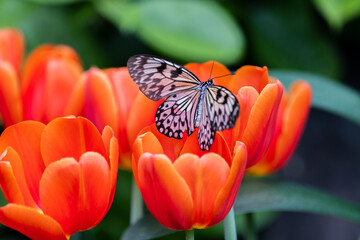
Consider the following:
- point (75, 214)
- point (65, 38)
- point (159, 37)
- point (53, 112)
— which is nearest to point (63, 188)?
point (75, 214)

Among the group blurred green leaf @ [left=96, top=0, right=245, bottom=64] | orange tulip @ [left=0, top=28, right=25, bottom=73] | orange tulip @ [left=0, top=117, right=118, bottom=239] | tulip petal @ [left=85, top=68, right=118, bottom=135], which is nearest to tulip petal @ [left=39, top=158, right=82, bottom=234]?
orange tulip @ [left=0, top=117, right=118, bottom=239]

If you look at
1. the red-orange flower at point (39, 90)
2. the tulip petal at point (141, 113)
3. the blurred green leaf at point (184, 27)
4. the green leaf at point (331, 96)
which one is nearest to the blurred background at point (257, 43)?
the blurred green leaf at point (184, 27)

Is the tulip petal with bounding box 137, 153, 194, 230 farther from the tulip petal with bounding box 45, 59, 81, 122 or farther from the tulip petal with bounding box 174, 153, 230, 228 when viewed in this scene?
the tulip petal with bounding box 45, 59, 81, 122

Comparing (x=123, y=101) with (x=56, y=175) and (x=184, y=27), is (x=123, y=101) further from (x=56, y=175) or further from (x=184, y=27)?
(x=184, y=27)

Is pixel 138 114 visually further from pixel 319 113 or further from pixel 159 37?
pixel 319 113

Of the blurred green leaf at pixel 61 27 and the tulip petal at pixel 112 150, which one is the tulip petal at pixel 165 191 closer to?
the tulip petal at pixel 112 150

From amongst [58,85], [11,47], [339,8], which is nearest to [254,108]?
[58,85]
